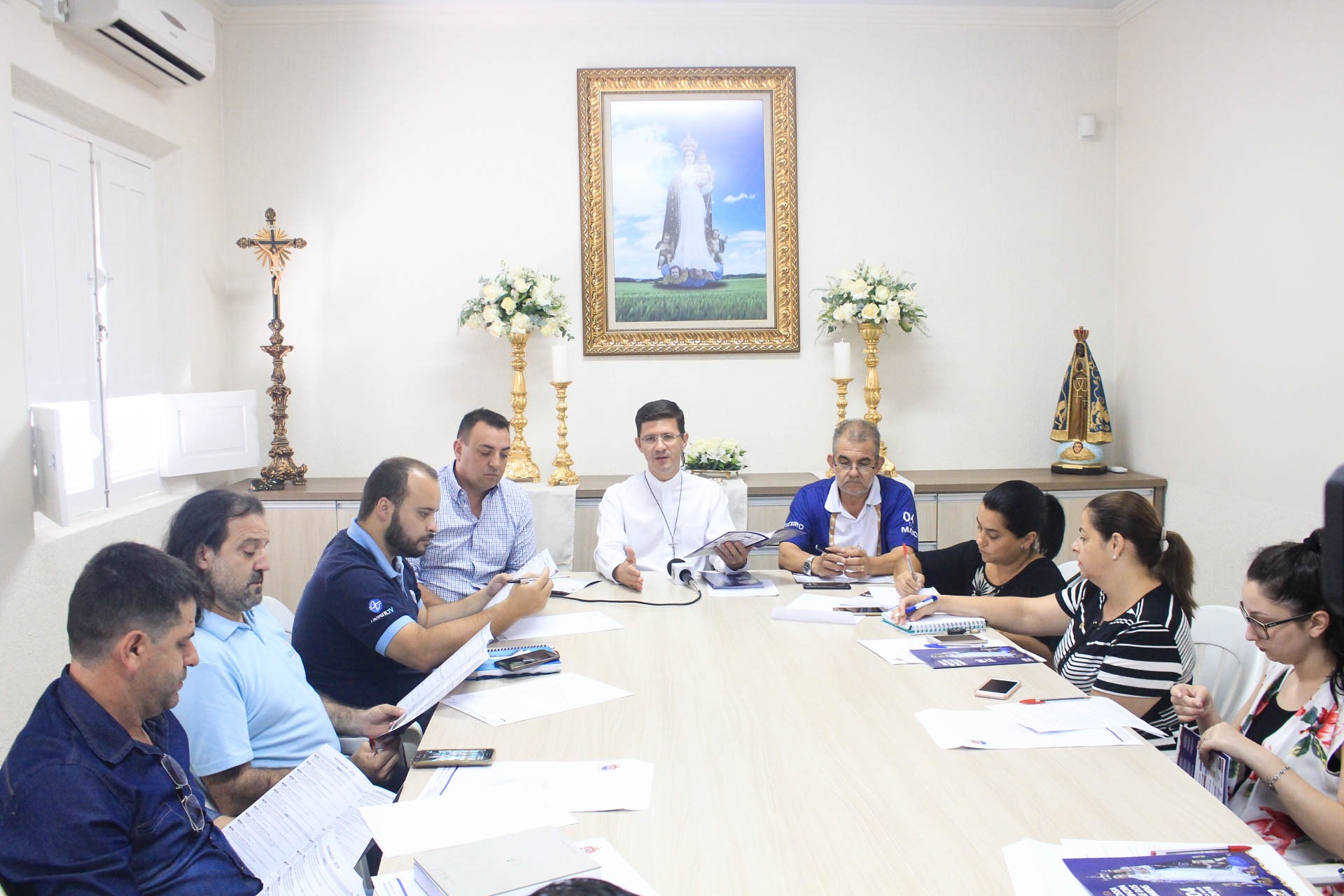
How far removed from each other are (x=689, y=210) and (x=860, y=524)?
2.18 meters

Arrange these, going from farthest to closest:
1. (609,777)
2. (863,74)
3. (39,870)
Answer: (863,74) → (609,777) → (39,870)

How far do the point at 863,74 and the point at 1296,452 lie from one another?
279cm

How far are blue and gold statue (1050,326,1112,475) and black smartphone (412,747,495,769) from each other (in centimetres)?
396

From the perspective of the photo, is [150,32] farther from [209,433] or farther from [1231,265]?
[1231,265]

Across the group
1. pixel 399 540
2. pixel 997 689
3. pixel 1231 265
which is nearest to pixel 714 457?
pixel 399 540

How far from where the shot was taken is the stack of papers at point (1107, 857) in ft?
4.43

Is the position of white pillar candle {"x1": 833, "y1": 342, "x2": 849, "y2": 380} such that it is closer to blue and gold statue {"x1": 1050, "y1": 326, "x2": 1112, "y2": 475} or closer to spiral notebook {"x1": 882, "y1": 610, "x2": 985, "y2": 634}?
blue and gold statue {"x1": 1050, "y1": 326, "x2": 1112, "y2": 475}

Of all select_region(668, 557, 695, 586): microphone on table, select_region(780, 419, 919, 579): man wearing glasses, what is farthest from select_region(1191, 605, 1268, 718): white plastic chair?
select_region(668, 557, 695, 586): microphone on table

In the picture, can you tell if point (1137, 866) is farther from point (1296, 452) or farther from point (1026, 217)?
point (1026, 217)

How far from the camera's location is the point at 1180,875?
1388 millimetres

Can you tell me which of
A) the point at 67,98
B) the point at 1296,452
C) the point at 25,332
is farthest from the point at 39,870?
the point at 1296,452

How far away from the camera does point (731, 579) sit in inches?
130

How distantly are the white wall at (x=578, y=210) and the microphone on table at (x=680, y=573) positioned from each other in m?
1.82

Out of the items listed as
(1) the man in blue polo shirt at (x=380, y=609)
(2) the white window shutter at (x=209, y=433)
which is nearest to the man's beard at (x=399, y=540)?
(1) the man in blue polo shirt at (x=380, y=609)
